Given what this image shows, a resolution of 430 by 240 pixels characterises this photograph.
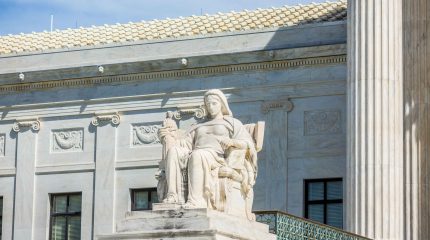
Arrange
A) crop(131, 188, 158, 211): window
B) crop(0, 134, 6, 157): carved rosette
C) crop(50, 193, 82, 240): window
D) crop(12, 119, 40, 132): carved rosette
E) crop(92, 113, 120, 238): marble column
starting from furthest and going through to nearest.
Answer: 1. crop(0, 134, 6, 157): carved rosette
2. crop(12, 119, 40, 132): carved rosette
3. crop(50, 193, 82, 240): window
4. crop(92, 113, 120, 238): marble column
5. crop(131, 188, 158, 211): window

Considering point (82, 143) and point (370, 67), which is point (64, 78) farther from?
point (370, 67)

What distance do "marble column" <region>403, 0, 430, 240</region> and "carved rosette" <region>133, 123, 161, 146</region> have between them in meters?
7.84

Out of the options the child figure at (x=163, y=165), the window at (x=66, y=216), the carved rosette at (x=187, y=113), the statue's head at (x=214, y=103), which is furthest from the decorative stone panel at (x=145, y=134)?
the child figure at (x=163, y=165)

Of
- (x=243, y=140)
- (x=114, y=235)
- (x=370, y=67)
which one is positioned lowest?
(x=114, y=235)

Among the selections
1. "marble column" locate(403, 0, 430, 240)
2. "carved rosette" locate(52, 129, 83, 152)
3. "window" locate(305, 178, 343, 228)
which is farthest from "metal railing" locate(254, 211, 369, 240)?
"carved rosette" locate(52, 129, 83, 152)

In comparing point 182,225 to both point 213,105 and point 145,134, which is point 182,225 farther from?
point 145,134

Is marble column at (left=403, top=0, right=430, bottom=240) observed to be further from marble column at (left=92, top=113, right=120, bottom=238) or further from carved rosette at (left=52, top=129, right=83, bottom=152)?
carved rosette at (left=52, top=129, right=83, bottom=152)

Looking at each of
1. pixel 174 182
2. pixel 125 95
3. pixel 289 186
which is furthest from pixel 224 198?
pixel 125 95

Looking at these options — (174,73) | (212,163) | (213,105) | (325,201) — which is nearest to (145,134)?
(174,73)

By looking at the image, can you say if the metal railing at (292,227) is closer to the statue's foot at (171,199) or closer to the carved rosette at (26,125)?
the statue's foot at (171,199)

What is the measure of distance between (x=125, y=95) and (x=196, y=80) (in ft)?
6.02

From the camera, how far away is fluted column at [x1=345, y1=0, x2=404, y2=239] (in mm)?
24750

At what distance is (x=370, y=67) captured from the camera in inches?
998

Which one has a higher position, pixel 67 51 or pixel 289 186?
pixel 67 51
